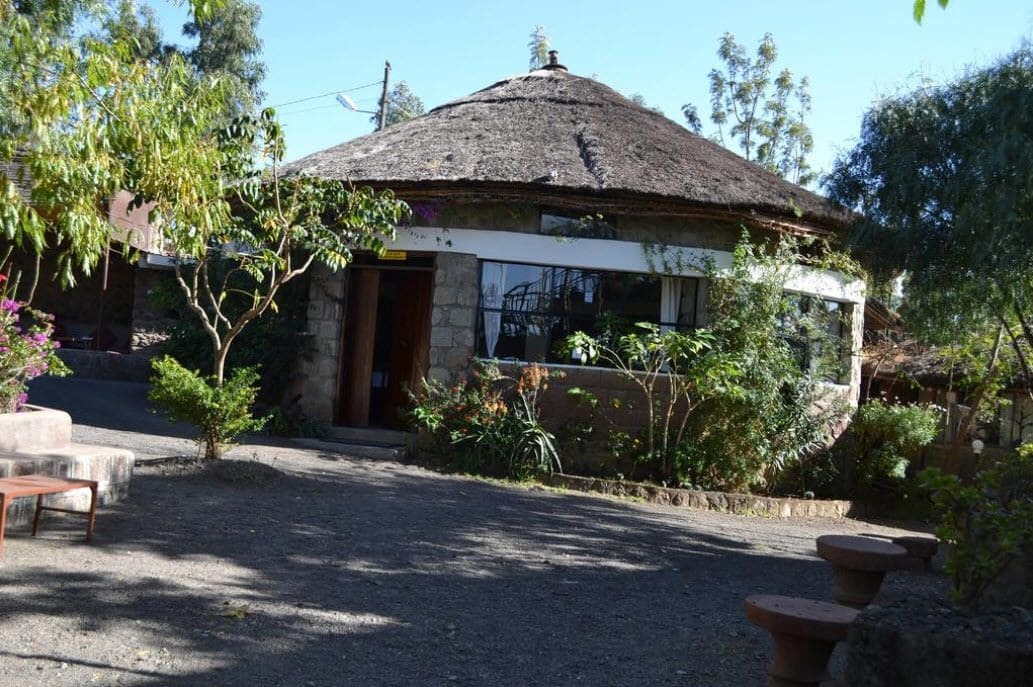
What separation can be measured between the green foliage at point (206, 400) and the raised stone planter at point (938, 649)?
20.5 feet

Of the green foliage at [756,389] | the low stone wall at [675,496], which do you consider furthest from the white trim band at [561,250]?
the low stone wall at [675,496]

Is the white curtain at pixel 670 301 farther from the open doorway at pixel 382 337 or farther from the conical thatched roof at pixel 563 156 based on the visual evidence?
the open doorway at pixel 382 337

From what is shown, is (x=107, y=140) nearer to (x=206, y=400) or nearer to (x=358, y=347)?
(x=206, y=400)

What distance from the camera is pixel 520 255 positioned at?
1249 centimetres

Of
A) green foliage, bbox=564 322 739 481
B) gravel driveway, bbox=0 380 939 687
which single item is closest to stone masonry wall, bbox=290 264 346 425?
green foliage, bbox=564 322 739 481

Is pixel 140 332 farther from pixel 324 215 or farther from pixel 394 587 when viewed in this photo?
pixel 394 587

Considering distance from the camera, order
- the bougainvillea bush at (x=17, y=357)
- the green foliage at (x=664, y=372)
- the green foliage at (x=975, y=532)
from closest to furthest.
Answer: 1. the green foliage at (x=975, y=532)
2. the bougainvillea bush at (x=17, y=357)
3. the green foliage at (x=664, y=372)

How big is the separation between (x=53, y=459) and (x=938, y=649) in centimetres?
558

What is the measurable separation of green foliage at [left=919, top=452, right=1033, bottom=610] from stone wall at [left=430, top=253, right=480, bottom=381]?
816 cm

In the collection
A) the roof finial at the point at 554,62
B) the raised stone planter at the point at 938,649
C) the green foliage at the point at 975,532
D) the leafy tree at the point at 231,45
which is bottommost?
the raised stone planter at the point at 938,649

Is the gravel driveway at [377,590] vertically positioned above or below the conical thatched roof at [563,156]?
below

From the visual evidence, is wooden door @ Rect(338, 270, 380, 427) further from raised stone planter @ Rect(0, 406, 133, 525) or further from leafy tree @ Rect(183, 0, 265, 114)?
leafy tree @ Rect(183, 0, 265, 114)

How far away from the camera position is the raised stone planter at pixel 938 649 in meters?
3.54

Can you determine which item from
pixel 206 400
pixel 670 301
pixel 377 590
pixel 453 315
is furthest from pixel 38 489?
pixel 670 301
